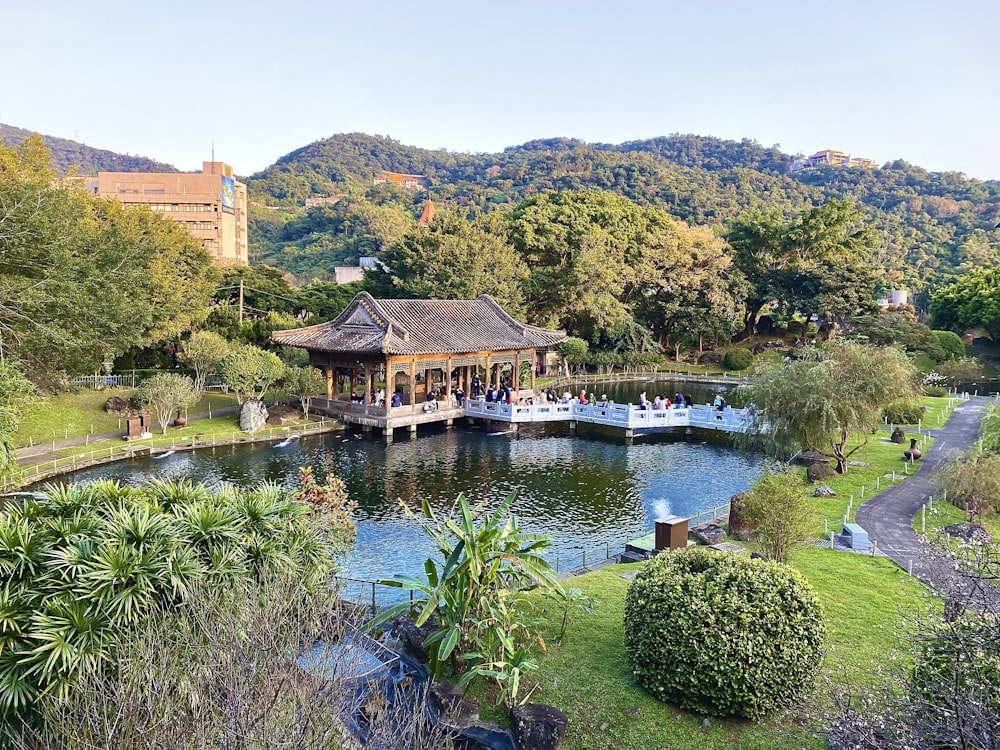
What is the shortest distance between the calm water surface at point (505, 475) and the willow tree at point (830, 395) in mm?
2165

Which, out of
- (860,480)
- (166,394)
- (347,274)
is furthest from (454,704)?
(347,274)

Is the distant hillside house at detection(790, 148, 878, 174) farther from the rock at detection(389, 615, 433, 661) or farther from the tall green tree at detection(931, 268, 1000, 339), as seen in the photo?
the rock at detection(389, 615, 433, 661)

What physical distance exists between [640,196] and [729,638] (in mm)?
84555

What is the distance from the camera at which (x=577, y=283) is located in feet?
130

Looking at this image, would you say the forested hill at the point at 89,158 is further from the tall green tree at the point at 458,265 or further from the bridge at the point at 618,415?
the bridge at the point at 618,415

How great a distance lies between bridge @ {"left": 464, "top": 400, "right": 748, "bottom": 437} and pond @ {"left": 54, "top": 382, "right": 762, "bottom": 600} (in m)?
0.51

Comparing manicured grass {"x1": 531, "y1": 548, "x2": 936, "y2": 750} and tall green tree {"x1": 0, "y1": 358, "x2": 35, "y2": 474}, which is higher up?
tall green tree {"x1": 0, "y1": 358, "x2": 35, "y2": 474}

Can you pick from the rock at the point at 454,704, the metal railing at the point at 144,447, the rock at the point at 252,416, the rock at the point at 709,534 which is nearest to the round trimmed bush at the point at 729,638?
the rock at the point at 454,704

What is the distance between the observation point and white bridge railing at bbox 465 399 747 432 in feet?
84.3

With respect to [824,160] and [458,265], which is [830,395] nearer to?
[458,265]

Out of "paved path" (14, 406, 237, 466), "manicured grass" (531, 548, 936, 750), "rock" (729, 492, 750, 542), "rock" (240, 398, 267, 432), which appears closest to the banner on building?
"rock" (240, 398, 267, 432)

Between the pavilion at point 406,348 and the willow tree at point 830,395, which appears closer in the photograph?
the willow tree at point 830,395

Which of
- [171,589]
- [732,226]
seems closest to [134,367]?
[171,589]

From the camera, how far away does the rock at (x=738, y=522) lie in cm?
1325
